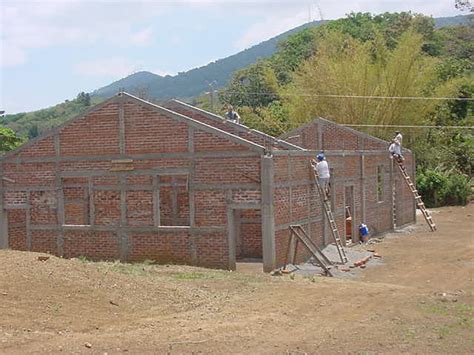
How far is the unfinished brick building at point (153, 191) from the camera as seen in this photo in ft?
63.5

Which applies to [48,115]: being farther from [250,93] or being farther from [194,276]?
[194,276]

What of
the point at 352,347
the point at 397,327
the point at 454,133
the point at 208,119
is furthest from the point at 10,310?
the point at 454,133

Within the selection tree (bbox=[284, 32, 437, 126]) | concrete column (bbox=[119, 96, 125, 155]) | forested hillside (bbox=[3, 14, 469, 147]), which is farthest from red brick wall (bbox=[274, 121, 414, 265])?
tree (bbox=[284, 32, 437, 126])

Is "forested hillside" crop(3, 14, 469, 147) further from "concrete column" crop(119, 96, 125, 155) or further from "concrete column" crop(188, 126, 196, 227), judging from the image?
"concrete column" crop(188, 126, 196, 227)

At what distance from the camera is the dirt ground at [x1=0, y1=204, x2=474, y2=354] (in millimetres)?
10531

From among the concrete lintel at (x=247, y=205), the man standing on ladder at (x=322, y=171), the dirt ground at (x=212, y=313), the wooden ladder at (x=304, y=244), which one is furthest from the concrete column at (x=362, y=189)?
the dirt ground at (x=212, y=313)

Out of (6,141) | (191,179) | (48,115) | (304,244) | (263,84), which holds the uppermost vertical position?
(48,115)

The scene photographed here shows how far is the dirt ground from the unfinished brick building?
7.98 ft

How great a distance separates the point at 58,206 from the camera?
21.5 m

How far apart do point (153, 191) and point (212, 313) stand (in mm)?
8169

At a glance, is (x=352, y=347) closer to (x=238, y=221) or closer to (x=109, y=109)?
(x=238, y=221)

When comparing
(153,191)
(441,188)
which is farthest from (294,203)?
(441,188)

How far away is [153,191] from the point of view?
66.9 feet

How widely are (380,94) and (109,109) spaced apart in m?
23.2
